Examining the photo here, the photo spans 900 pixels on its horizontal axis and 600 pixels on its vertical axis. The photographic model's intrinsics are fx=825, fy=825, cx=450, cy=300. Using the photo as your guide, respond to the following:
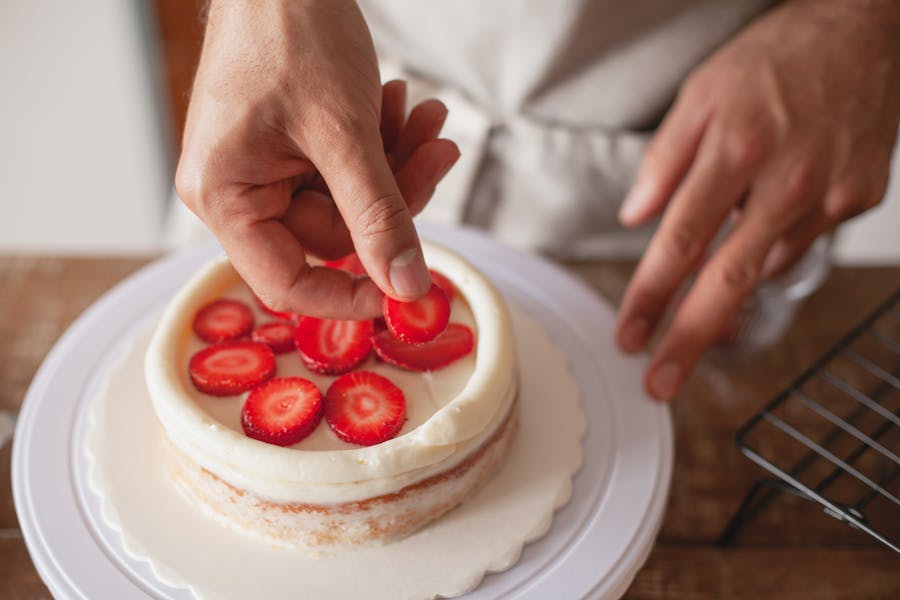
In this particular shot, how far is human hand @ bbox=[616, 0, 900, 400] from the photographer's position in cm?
124

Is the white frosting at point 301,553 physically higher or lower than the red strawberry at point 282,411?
lower

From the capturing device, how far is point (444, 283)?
1166 mm

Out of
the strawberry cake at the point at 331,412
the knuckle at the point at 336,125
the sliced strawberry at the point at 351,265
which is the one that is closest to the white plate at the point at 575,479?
the strawberry cake at the point at 331,412

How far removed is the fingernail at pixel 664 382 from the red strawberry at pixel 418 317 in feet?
1.07

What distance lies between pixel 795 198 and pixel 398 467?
748mm

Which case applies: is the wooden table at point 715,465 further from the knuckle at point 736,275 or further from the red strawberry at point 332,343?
the red strawberry at point 332,343

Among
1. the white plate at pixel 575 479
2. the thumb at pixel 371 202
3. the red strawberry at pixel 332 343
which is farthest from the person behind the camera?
the red strawberry at pixel 332 343

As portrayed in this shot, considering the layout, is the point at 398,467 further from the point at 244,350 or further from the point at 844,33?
the point at 844,33

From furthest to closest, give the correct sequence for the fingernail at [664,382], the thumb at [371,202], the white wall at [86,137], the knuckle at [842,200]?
the white wall at [86,137] → the knuckle at [842,200] → the fingernail at [664,382] → the thumb at [371,202]

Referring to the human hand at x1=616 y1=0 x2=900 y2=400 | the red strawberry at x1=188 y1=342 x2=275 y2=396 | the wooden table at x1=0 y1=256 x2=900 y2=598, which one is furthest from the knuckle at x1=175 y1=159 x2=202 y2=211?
the human hand at x1=616 y1=0 x2=900 y2=400

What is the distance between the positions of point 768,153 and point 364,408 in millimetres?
735

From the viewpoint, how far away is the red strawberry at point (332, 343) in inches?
40.9

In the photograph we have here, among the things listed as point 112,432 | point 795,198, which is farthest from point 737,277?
point 112,432

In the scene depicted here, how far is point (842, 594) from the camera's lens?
105 cm
